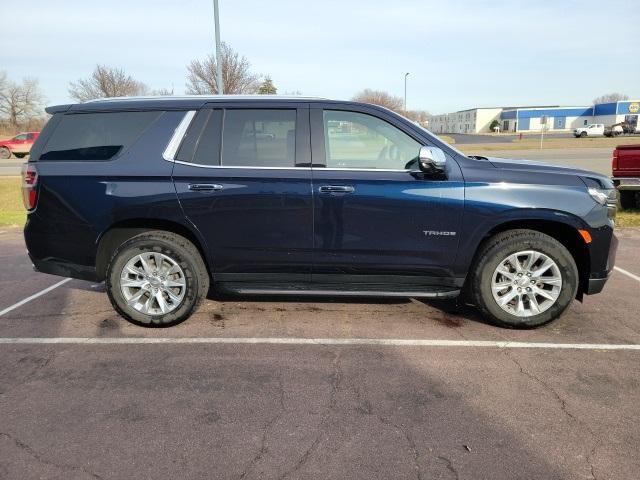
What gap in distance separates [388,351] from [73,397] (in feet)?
7.35

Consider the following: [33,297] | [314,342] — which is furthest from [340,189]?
[33,297]

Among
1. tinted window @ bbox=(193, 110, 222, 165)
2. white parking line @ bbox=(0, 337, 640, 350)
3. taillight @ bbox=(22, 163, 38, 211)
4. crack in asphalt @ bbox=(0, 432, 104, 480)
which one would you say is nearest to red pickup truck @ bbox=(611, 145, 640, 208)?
white parking line @ bbox=(0, 337, 640, 350)

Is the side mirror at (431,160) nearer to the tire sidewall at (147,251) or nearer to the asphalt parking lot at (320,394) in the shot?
the asphalt parking lot at (320,394)

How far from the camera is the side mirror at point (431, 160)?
12.5 ft

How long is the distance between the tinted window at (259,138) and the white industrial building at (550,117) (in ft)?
256

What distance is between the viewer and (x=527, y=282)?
162 inches

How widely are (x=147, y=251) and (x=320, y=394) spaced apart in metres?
2.02

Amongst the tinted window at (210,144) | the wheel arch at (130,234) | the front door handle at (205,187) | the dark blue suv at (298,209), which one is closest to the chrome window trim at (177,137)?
the dark blue suv at (298,209)

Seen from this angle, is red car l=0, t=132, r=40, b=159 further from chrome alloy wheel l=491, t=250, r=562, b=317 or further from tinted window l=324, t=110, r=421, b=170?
chrome alloy wheel l=491, t=250, r=562, b=317

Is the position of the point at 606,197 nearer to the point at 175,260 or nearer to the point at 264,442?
the point at 264,442

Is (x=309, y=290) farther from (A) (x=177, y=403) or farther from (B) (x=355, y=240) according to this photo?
(A) (x=177, y=403)

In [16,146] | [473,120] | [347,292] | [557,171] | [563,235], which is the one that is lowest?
→ [347,292]

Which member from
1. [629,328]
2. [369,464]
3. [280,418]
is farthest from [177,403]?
[629,328]

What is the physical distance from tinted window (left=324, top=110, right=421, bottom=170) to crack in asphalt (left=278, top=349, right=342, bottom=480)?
1571 millimetres
